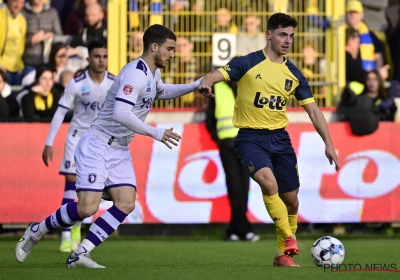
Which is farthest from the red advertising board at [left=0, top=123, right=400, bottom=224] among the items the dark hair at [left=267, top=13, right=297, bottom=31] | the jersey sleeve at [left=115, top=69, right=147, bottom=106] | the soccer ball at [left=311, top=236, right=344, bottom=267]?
the jersey sleeve at [left=115, top=69, right=147, bottom=106]

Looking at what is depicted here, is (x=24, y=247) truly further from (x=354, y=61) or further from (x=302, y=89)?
(x=354, y=61)

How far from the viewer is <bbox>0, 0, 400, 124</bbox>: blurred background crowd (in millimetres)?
14500

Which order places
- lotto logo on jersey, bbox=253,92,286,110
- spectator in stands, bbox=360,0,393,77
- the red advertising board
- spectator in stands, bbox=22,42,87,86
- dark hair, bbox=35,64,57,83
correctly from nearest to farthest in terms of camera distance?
lotto logo on jersey, bbox=253,92,286,110 < the red advertising board < dark hair, bbox=35,64,57,83 < spectator in stands, bbox=22,42,87,86 < spectator in stands, bbox=360,0,393,77

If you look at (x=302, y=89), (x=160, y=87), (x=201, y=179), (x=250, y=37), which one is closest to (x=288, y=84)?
(x=302, y=89)

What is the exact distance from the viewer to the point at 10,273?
26.4 ft

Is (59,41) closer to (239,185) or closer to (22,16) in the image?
(22,16)

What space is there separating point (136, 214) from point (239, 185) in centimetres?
164

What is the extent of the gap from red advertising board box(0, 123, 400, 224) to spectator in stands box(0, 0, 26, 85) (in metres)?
1.28

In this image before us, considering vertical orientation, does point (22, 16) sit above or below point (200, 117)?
above

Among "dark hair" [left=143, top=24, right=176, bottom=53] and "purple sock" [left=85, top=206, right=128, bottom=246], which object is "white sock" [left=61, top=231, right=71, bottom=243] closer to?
"purple sock" [left=85, top=206, right=128, bottom=246]

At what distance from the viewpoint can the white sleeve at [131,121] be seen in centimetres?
788

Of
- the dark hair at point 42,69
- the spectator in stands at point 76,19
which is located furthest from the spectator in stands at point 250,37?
the dark hair at point 42,69

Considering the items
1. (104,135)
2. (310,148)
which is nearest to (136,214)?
(310,148)

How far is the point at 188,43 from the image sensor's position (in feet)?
48.9
